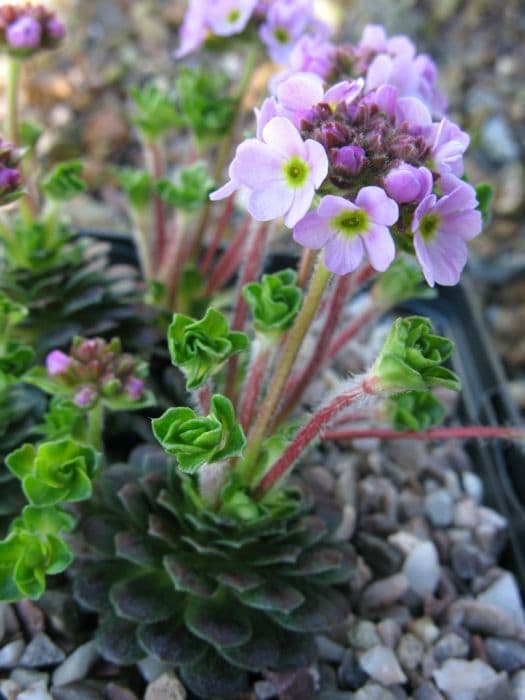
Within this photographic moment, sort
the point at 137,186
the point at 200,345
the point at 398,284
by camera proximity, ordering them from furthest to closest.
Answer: the point at 137,186, the point at 398,284, the point at 200,345

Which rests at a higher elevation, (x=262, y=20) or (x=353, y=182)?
(x=262, y=20)

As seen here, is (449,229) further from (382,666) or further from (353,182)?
(382,666)

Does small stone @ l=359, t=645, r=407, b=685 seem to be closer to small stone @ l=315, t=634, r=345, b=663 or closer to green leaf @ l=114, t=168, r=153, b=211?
small stone @ l=315, t=634, r=345, b=663

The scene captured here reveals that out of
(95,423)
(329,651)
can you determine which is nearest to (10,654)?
(95,423)

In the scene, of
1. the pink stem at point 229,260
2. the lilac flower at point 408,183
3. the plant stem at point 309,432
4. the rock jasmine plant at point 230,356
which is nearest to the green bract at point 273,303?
the rock jasmine plant at point 230,356

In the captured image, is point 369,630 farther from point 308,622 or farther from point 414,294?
point 414,294

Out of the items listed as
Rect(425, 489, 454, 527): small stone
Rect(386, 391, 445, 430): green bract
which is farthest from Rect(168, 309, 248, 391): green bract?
Rect(425, 489, 454, 527): small stone

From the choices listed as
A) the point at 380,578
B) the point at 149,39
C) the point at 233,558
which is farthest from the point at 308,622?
the point at 149,39
